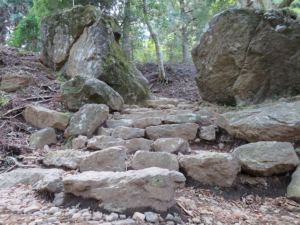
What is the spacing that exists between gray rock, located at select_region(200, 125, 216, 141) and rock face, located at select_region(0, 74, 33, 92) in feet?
14.4

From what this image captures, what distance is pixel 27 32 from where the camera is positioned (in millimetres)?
8734

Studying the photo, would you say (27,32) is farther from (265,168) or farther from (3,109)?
(265,168)

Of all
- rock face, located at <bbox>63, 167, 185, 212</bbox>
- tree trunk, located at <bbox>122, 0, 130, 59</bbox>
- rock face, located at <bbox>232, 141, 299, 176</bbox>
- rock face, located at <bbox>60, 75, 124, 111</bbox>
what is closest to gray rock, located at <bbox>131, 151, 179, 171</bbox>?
rock face, located at <bbox>63, 167, 185, 212</bbox>

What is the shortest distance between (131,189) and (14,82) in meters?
4.57

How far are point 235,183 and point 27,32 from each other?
1032 centimetres

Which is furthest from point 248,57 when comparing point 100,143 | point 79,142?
point 79,142

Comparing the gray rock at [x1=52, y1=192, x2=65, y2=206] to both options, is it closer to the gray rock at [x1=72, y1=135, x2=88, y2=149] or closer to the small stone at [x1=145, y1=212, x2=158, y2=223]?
the small stone at [x1=145, y1=212, x2=158, y2=223]

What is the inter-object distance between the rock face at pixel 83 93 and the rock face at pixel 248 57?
2.55 m

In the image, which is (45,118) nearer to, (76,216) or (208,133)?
(76,216)

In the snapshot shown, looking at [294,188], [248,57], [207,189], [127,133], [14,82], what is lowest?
[207,189]

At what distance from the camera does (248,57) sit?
4.05 meters

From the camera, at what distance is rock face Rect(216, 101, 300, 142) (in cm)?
239

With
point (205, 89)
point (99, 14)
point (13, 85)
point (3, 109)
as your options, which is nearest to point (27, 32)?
point (99, 14)

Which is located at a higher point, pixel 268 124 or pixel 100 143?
pixel 268 124
